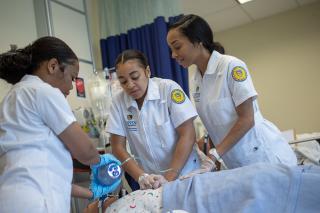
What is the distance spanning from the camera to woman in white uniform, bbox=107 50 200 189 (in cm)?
147

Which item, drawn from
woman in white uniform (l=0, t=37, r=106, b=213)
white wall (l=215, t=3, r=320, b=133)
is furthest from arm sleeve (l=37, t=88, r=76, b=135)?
white wall (l=215, t=3, r=320, b=133)

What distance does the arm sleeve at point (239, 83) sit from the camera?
4.36ft

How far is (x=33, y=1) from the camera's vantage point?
2.56m

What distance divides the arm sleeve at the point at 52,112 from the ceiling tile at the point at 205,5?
8.41ft

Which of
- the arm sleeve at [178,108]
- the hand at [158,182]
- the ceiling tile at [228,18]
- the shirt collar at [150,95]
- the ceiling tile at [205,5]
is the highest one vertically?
the ceiling tile at [205,5]

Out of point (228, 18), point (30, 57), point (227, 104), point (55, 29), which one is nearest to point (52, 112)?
point (30, 57)

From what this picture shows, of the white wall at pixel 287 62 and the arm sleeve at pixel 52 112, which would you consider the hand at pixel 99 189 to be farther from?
the white wall at pixel 287 62

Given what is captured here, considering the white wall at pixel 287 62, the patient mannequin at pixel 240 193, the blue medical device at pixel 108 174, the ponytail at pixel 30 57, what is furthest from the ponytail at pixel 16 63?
the white wall at pixel 287 62

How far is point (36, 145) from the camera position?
956 mm

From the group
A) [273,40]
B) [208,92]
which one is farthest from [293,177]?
[273,40]

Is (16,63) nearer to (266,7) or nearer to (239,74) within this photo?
Result: (239,74)

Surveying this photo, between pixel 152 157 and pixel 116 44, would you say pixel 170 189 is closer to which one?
pixel 152 157

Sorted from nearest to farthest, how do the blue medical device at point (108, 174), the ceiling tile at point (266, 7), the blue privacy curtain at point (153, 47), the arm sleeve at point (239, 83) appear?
the blue medical device at point (108, 174) → the arm sleeve at point (239, 83) → the blue privacy curtain at point (153, 47) → the ceiling tile at point (266, 7)

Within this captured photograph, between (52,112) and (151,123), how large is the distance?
0.61 metres
